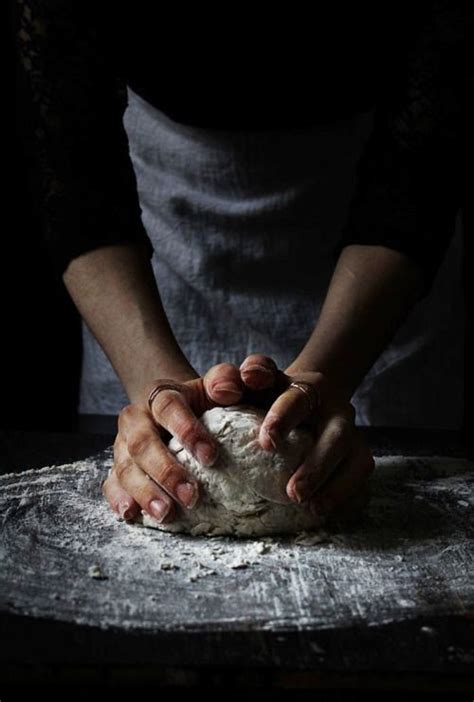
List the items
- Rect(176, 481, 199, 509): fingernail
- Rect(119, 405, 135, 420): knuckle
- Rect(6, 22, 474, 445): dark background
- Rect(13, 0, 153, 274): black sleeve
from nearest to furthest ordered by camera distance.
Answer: Rect(176, 481, 199, 509): fingernail
Rect(119, 405, 135, 420): knuckle
Rect(13, 0, 153, 274): black sleeve
Rect(6, 22, 474, 445): dark background

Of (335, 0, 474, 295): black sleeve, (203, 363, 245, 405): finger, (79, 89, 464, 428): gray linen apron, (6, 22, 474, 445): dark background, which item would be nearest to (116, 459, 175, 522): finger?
(203, 363, 245, 405): finger

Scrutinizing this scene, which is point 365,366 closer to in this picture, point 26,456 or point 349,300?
point 349,300

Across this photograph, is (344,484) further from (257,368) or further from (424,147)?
(424,147)

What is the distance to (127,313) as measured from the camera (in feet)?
5.09

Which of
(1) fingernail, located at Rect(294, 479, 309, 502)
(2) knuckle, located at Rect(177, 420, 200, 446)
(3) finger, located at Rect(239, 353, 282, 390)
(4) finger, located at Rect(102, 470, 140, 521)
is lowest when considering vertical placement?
(4) finger, located at Rect(102, 470, 140, 521)

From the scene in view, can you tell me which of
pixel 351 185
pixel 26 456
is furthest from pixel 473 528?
pixel 351 185

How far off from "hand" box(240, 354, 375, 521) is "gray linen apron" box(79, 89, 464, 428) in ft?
1.92

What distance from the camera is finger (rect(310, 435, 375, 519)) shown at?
1298 mm

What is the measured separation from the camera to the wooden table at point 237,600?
2.97ft

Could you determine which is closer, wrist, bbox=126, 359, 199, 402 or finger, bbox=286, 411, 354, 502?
finger, bbox=286, 411, 354, 502

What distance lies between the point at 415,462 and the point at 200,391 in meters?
0.42

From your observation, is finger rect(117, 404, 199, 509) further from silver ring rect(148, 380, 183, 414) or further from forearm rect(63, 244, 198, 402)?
forearm rect(63, 244, 198, 402)

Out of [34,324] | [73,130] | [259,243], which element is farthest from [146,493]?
[34,324]

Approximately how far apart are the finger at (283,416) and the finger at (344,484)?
84 millimetres
